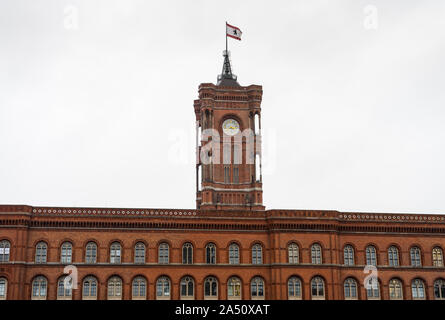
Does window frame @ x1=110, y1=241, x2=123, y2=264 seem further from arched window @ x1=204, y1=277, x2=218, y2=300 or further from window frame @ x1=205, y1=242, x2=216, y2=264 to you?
arched window @ x1=204, y1=277, x2=218, y2=300

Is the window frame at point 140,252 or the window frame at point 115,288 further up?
the window frame at point 140,252

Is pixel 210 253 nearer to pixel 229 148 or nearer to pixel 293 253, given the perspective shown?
pixel 293 253

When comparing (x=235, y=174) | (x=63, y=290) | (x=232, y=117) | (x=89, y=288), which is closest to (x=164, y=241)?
(x=89, y=288)

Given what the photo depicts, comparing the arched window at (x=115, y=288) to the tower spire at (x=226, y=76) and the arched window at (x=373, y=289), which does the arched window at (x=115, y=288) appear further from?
the tower spire at (x=226, y=76)

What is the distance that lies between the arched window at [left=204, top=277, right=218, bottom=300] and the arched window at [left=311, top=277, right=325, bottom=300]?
890 cm

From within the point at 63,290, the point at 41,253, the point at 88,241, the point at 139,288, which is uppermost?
the point at 88,241

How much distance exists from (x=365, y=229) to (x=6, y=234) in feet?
110

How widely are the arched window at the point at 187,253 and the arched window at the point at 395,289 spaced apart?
19137 millimetres

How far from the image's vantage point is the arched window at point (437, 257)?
63.5 metres

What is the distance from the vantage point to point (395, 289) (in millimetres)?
62188

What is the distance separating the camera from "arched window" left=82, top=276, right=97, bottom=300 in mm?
59062

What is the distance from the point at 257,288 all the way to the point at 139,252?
1146 cm

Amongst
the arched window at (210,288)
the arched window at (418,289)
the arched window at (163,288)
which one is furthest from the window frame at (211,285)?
the arched window at (418,289)
